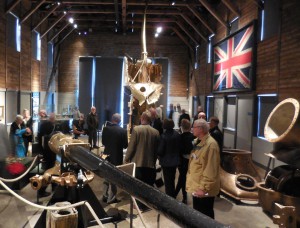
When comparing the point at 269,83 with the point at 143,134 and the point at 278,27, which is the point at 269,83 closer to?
the point at 278,27

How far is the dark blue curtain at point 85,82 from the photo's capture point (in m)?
15.4

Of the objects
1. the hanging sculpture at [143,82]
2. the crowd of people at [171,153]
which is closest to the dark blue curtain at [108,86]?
the hanging sculpture at [143,82]

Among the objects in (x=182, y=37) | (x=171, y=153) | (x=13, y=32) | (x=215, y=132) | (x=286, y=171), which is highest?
(x=182, y=37)

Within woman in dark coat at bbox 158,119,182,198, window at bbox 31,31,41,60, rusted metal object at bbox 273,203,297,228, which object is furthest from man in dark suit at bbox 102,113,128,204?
window at bbox 31,31,41,60

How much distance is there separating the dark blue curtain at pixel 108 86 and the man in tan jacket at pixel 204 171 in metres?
12.3

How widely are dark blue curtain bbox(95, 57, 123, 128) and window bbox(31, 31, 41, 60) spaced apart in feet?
11.7

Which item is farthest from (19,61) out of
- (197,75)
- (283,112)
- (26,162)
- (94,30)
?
(283,112)

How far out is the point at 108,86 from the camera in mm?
→ 15352

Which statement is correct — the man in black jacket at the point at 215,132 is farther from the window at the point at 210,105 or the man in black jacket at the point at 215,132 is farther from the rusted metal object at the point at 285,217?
the window at the point at 210,105

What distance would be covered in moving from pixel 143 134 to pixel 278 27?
162 inches

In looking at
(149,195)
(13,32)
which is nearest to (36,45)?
(13,32)

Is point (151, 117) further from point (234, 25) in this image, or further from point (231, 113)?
point (234, 25)

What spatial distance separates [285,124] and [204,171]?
2279 mm

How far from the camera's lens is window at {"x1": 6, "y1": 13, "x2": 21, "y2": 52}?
9023mm
